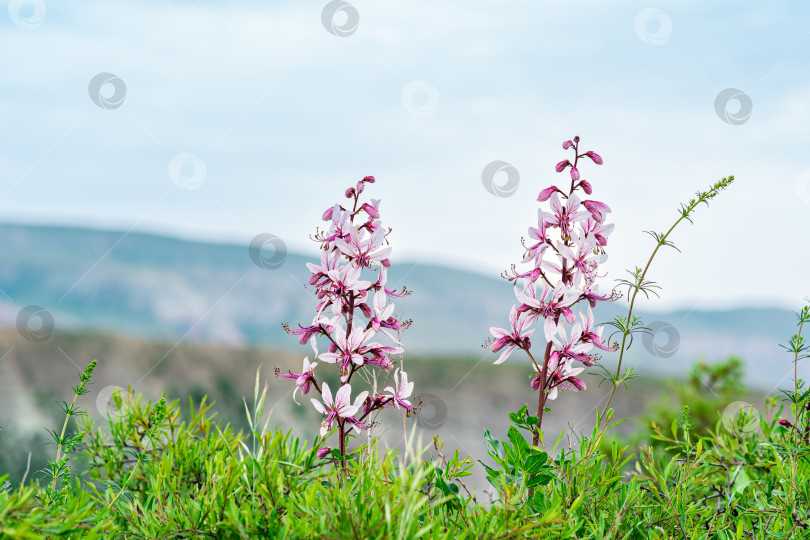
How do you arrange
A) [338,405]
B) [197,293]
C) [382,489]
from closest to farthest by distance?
[382,489] → [338,405] → [197,293]

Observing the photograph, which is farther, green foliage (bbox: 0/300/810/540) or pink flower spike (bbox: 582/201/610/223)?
pink flower spike (bbox: 582/201/610/223)

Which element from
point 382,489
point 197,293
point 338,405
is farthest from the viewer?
point 197,293

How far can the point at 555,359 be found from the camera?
91.1 inches

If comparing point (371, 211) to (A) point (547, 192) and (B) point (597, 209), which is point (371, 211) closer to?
(A) point (547, 192)

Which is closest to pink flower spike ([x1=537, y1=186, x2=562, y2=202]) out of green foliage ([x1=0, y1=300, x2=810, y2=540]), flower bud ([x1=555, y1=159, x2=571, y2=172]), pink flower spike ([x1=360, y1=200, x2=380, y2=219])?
flower bud ([x1=555, y1=159, x2=571, y2=172])

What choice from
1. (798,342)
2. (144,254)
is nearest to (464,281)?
(144,254)

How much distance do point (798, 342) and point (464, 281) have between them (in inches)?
5953

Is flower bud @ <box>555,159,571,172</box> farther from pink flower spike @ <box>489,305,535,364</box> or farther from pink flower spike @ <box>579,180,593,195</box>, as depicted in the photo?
pink flower spike @ <box>489,305,535,364</box>

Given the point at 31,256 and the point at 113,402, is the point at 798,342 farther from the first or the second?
the point at 31,256

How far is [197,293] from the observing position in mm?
127062

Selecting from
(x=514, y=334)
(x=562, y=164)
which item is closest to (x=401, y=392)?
(x=514, y=334)

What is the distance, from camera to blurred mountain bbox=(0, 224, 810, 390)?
388 feet

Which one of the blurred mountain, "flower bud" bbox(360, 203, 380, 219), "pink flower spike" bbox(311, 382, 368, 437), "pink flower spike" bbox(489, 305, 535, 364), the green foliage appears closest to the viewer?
the green foliage

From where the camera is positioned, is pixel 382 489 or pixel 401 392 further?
pixel 401 392
